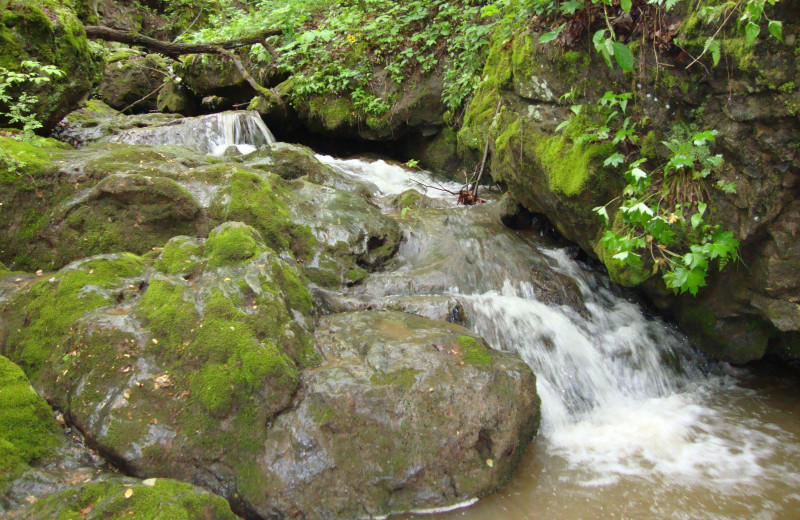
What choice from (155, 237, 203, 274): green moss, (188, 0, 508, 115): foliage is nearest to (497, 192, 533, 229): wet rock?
(188, 0, 508, 115): foliage

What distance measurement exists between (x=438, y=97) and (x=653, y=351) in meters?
6.84

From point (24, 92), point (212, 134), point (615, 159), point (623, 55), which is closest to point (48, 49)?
point (24, 92)

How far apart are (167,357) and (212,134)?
770cm

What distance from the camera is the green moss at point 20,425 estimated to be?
2.54 m

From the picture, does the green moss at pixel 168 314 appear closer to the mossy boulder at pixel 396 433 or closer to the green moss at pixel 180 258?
the green moss at pixel 180 258

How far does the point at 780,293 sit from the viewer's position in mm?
4246

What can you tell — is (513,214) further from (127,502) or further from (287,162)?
(127,502)

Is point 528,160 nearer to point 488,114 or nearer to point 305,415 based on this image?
point 488,114

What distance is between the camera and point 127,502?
2.39 m

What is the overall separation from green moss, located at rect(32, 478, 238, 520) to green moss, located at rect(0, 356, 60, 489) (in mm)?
346

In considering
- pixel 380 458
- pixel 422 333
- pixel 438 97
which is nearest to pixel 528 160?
pixel 422 333

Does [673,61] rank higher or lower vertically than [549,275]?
higher

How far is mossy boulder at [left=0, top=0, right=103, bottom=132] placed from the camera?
582cm

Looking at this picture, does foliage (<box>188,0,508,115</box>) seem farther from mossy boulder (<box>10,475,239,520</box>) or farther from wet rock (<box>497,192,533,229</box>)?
mossy boulder (<box>10,475,239,520</box>)
